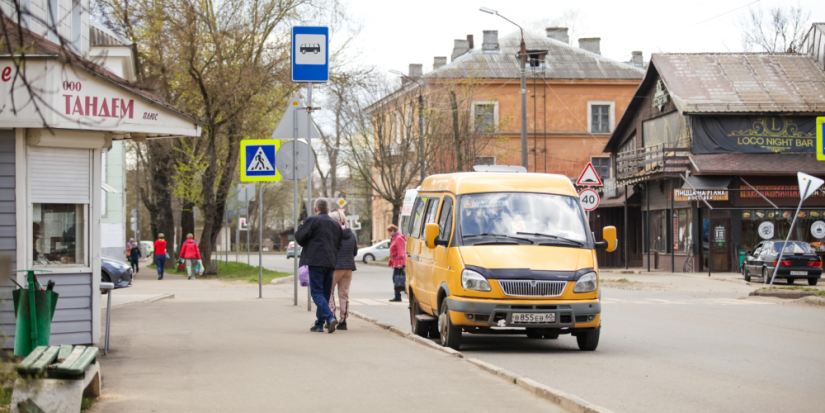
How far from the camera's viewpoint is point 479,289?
10086mm

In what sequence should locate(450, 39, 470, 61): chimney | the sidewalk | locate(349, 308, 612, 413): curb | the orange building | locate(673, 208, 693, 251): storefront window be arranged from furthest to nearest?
1. locate(450, 39, 470, 61): chimney
2. the orange building
3. locate(673, 208, 693, 251): storefront window
4. the sidewalk
5. locate(349, 308, 612, 413): curb

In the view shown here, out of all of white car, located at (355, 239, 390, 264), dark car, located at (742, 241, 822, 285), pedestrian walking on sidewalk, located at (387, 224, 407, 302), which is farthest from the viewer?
white car, located at (355, 239, 390, 264)

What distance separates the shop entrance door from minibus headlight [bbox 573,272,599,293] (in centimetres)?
2482

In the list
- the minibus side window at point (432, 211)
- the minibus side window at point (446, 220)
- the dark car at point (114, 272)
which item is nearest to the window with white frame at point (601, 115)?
the dark car at point (114, 272)

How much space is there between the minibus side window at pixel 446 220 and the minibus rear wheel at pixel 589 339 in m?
2.06

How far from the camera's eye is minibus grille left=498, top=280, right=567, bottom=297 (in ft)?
33.0

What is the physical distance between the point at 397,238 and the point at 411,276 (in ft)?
24.6

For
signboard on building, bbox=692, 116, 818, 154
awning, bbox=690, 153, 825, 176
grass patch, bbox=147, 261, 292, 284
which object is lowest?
grass patch, bbox=147, 261, 292, 284

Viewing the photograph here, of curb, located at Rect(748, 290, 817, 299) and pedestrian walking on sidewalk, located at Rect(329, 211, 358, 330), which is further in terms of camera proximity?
curb, located at Rect(748, 290, 817, 299)

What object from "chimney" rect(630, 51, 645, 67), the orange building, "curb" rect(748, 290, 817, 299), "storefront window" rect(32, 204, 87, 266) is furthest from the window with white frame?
"storefront window" rect(32, 204, 87, 266)

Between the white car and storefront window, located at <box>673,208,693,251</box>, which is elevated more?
storefront window, located at <box>673,208,693,251</box>

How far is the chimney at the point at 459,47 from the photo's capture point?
198ft

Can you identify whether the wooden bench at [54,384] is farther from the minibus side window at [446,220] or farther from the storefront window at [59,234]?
the minibus side window at [446,220]

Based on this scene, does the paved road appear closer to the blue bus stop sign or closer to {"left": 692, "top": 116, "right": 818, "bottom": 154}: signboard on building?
the blue bus stop sign
